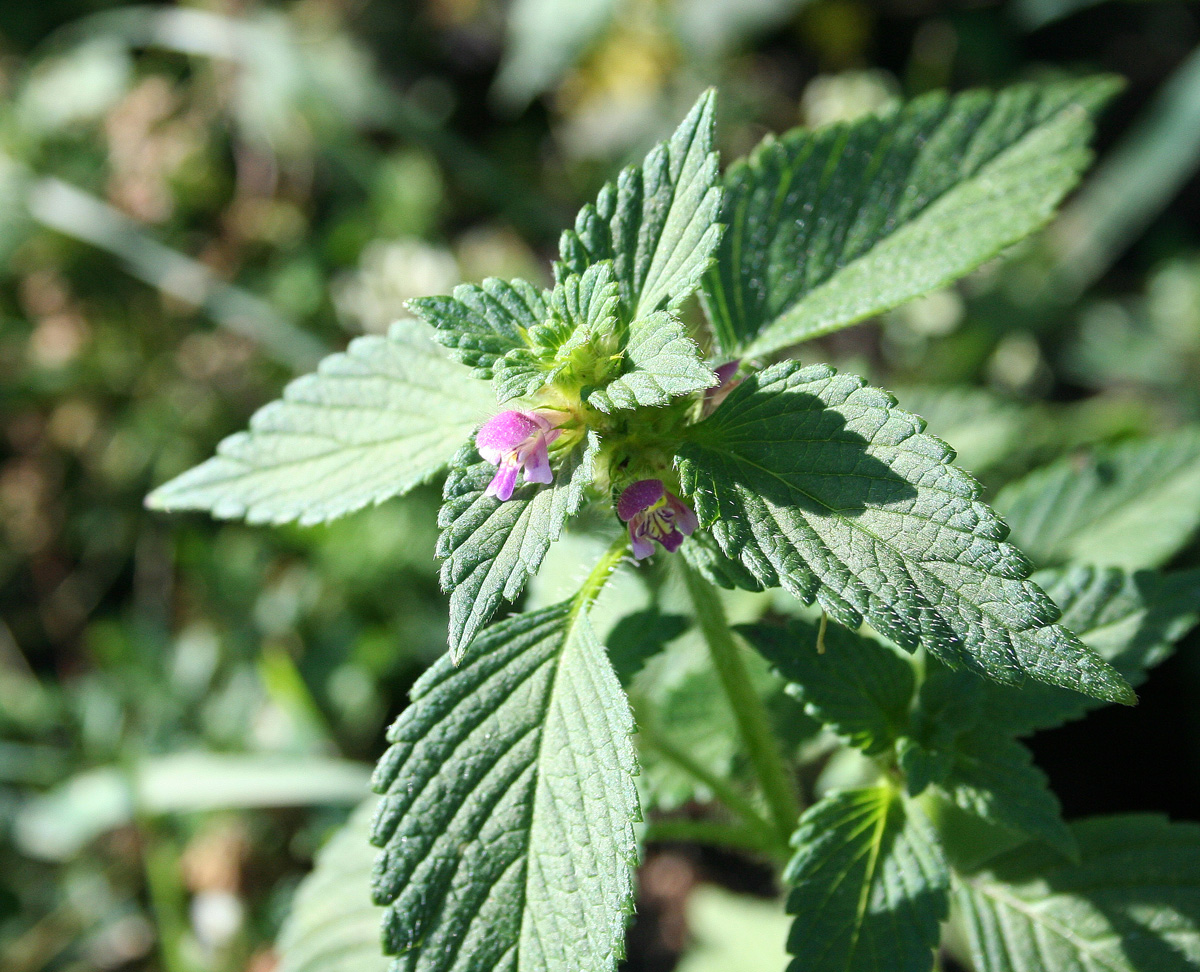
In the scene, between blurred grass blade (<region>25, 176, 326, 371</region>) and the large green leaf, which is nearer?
the large green leaf

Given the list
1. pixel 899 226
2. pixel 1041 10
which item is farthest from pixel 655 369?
pixel 1041 10

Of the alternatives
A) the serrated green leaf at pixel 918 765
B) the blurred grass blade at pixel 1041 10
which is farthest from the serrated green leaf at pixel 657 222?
the blurred grass blade at pixel 1041 10

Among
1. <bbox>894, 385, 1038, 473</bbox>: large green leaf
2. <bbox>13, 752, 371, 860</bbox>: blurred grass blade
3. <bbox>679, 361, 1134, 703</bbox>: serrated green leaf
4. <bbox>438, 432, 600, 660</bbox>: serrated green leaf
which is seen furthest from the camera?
<bbox>13, 752, 371, 860</bbox>: blurred grass blade

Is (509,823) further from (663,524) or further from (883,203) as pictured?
(883,203)

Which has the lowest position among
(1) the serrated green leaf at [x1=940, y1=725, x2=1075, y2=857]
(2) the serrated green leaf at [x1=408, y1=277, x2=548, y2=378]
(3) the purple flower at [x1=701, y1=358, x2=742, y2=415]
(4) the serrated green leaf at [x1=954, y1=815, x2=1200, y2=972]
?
(4) the serrated green leaf at [x1=954, y1=815, x2=1200, y2=972]

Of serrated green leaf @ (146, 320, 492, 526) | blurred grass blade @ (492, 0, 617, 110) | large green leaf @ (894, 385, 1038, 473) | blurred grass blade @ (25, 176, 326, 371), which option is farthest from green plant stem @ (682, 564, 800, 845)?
blurred grass blade @ (492, 0, 617, 110)

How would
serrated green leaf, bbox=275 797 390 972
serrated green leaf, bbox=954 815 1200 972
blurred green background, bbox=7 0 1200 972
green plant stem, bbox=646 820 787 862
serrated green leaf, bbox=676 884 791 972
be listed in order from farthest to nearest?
1. blurred green background, bbox=7 0 1200 972
2. serrated green leaf, bbox=676 884 791 972
3. serrated green leaf, bbox=275 797 390 972
4. green plant stem, bbox=646 820 787 862
5. serrated green leaf, bbox=954 815 1200 972

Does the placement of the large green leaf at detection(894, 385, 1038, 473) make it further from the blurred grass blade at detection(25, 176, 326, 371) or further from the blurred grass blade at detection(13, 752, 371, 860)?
the blurred grass blade at detection(25, 176, 326, 371)
